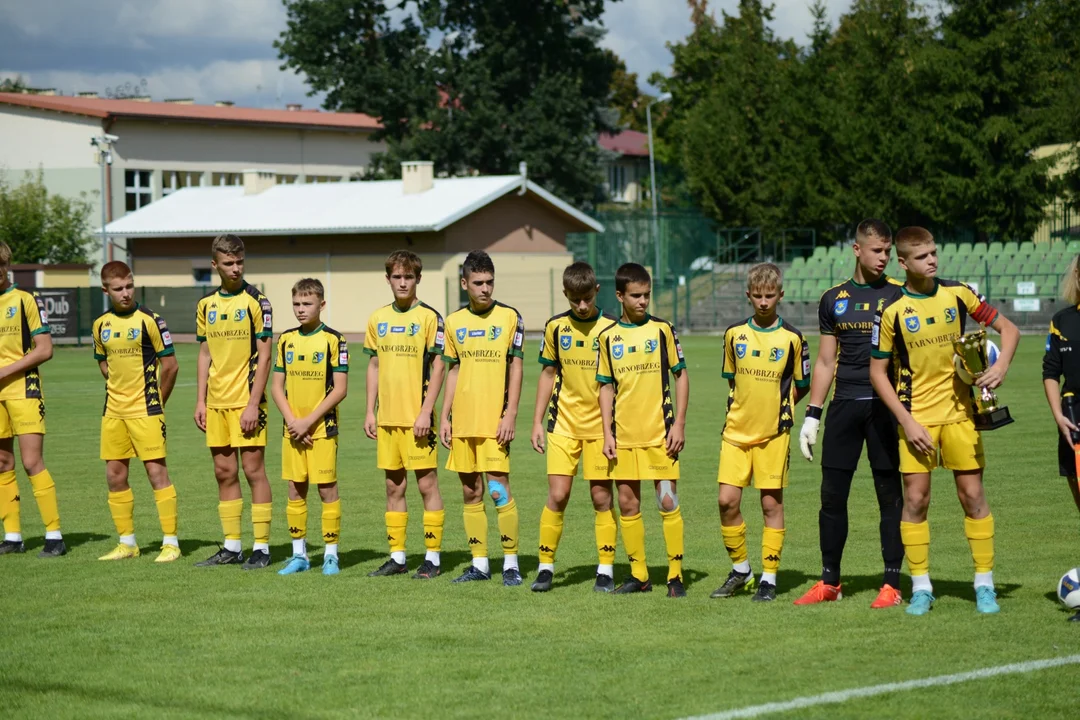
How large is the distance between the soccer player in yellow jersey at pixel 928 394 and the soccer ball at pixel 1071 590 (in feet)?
1.21

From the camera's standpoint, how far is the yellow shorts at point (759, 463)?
8.23 meters

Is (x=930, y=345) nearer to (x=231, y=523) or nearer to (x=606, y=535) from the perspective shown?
(x=606, y=535)

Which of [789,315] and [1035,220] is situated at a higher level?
[1035,220]

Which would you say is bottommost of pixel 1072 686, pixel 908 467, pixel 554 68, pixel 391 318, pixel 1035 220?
pixel 1072 686

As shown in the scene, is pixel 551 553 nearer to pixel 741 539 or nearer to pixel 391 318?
pixel 741 539

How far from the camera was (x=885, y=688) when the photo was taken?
6.04 meters

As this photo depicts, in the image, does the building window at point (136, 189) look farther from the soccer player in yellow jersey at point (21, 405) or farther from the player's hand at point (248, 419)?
the player's hand at point (248, 419)

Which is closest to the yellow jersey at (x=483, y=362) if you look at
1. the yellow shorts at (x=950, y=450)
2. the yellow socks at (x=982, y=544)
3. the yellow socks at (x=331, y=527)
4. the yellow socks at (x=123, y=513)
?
the yellow socks at (x=331, y=527)

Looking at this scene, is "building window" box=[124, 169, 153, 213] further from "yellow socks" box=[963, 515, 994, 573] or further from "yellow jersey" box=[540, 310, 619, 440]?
"yellow socks" box=[963, 515, 994, 573]

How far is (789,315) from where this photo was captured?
45.2 m

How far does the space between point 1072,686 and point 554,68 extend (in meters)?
61.9

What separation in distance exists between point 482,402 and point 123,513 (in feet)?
10.3

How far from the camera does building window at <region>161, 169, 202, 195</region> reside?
66562 mm

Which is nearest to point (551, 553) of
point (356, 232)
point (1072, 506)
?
point (1072, 506)
